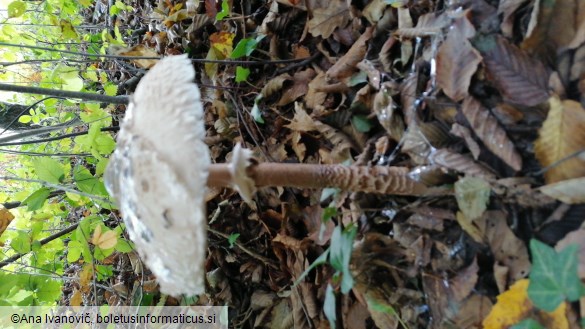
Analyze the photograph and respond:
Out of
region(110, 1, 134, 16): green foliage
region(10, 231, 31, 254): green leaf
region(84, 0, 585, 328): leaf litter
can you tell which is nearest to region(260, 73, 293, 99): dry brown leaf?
region(84, 0, 585, 328): leaf litter

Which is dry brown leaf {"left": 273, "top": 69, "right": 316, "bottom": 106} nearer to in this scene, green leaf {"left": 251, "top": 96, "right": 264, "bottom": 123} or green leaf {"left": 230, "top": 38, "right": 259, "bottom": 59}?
green leaf {"left": 251, "top": 96, "right": 264, "bottom": 123}

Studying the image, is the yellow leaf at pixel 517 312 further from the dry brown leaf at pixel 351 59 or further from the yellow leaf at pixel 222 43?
the yellow leaf at pixel 222 43

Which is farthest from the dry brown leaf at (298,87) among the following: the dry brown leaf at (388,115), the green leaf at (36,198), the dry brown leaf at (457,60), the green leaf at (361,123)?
the green leaf at (36,198)

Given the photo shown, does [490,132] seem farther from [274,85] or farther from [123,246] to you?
[123,246]

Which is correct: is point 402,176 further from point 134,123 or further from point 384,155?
point 134,123

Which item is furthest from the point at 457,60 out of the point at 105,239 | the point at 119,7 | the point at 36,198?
the point at 119,7
